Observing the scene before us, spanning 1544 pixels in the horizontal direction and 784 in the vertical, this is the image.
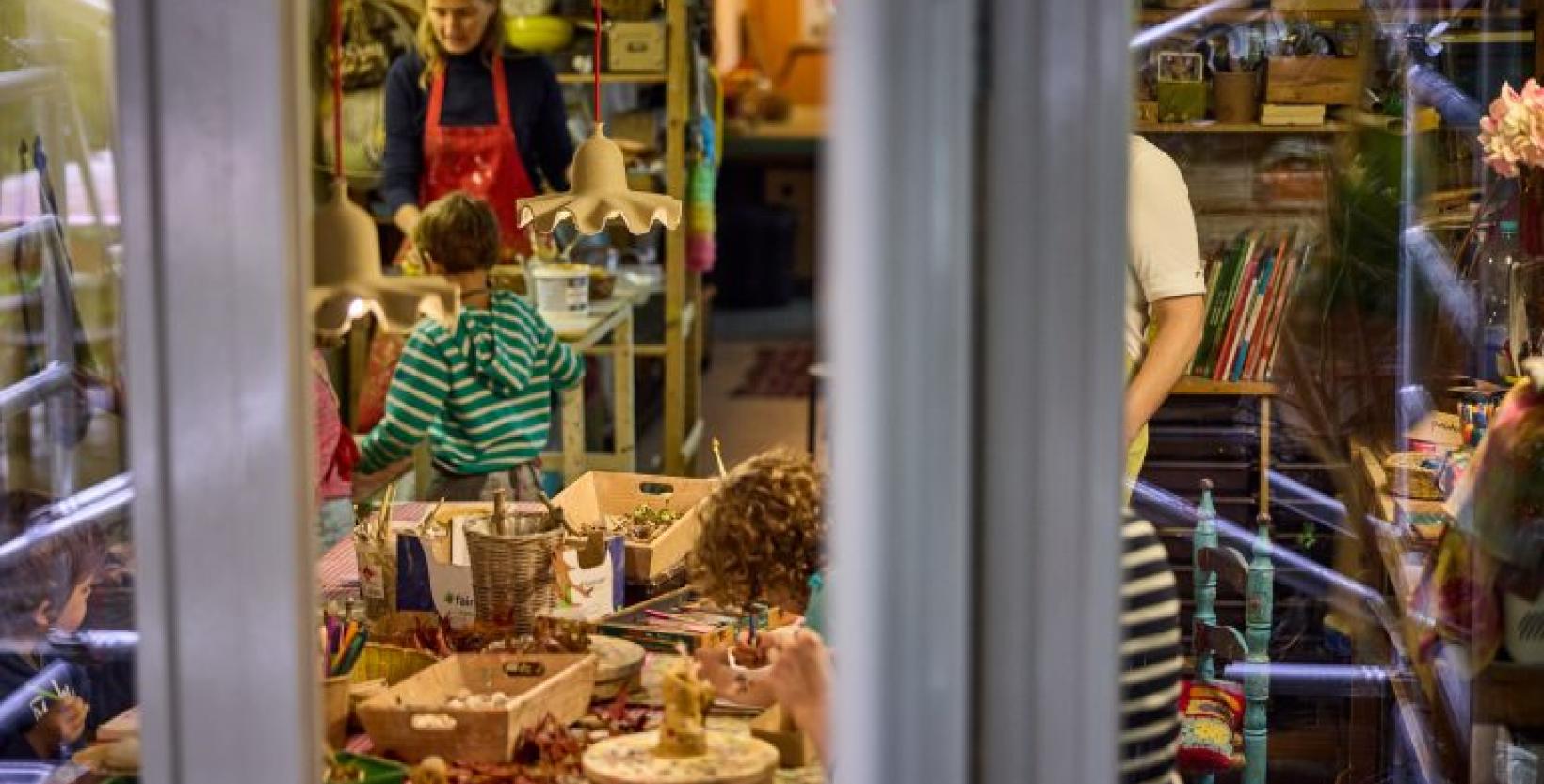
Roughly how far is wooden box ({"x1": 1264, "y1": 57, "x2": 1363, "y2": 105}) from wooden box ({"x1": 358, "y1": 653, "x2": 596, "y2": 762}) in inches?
120

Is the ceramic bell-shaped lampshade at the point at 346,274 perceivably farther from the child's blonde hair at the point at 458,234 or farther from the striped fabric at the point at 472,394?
the striped fabric at the point at 472,394

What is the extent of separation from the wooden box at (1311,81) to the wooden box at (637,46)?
2.71 meters

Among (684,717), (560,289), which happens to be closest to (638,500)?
(684,717)

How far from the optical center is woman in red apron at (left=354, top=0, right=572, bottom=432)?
6434 mm

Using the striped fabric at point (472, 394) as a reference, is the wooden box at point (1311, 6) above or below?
above

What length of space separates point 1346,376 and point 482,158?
2.76 m

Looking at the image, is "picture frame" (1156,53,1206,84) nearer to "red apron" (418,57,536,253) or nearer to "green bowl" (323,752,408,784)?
"red apron" (418,57,536,253)

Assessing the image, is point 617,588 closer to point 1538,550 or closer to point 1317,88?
point 1538,550

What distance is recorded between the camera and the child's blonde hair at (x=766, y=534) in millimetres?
2756

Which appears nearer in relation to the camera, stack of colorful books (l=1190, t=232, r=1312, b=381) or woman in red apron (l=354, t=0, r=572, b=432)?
stack of colorful books (l=1190, t=232, r=1312, b=381)

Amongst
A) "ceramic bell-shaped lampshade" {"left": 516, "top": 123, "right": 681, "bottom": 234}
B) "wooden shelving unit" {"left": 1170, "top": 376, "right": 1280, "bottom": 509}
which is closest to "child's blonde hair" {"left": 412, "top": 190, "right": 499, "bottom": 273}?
"ceramic bell-shaped lampshade" {"left": 516, "top": 123, "right": 681, "bottom": 234}

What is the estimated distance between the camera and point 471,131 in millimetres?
6531

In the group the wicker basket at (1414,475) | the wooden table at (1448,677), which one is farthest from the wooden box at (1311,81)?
the wicker basket at (1414,475)

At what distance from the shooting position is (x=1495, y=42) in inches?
192
